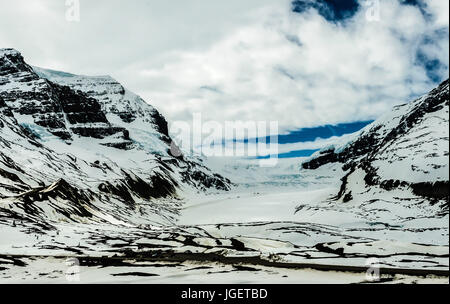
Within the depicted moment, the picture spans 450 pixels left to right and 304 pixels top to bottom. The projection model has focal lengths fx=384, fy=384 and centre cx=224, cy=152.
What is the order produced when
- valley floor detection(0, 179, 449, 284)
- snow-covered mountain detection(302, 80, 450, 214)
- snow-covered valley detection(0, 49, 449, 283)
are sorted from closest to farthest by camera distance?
1. valley floor detection(0, 179, 449, 284)
2. snow-covered valley detection(0, 49, 449, 283)
3. snow-covered mountain detection(302, 80, 450, 214)

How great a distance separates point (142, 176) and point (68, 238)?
456 ft

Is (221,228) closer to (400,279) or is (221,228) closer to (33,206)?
(33,206)

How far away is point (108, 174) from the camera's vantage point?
156m

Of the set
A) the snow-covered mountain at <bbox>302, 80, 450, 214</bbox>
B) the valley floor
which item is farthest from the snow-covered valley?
the snow-covered mountain at <bbox>302, 80, 450, 214</bbox>

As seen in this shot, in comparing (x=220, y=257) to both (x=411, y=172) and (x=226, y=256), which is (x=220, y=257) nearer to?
(x=226, y=256)

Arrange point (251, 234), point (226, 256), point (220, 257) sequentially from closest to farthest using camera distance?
1. point (220, 257)
2. point (226, 256)
3. point (251, 234)

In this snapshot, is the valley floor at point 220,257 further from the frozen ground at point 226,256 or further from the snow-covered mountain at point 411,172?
the snow-covered mountain at point 411,172

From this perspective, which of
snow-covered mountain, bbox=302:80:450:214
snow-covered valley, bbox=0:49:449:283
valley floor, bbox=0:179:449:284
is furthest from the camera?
snow-covered mountain, bbox=302:80:450:214

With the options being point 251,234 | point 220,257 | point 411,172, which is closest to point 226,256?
point 220,257

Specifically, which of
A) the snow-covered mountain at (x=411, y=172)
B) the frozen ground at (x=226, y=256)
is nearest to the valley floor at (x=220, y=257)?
the frozen ground at (x=226, y=256)

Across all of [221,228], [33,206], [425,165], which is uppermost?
[425,165]

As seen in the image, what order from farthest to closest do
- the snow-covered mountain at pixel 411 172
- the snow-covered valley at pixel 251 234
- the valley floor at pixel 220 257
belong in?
the snow-covered mountain at pixel 411 172
the snow-covered valley at pixel 251 234
the valley floor at pixel 220 257

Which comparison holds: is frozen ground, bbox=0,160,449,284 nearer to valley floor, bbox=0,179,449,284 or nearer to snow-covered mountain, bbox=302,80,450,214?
valley floor, bbox=0,179,449,284
